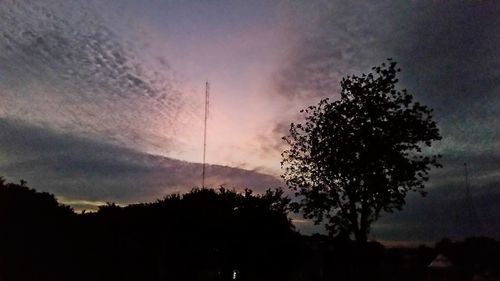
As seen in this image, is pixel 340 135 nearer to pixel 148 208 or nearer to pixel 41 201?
pixel 148 208

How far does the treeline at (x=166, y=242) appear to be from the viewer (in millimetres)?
25169

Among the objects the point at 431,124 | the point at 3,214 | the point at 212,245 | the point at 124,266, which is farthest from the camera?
the point at 431,124

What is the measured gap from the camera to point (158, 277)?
30359 millimetres

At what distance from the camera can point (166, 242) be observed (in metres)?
32.5

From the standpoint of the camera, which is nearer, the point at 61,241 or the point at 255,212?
the point at 61,241

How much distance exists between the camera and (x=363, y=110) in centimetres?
3984

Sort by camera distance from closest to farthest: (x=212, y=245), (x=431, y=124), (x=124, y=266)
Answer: (x=124, y=266) → (x=212, y=245) → (x=431, y=124)

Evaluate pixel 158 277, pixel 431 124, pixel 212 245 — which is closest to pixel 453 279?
pixel 431 124

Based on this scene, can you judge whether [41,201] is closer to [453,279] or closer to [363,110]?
[363,110]

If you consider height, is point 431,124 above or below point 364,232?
above

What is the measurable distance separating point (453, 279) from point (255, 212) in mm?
26893

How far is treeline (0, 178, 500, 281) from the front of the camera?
82.6ft

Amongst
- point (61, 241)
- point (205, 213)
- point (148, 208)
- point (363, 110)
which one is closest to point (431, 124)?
point (363, 110)

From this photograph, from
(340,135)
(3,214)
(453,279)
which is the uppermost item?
(340,135)
